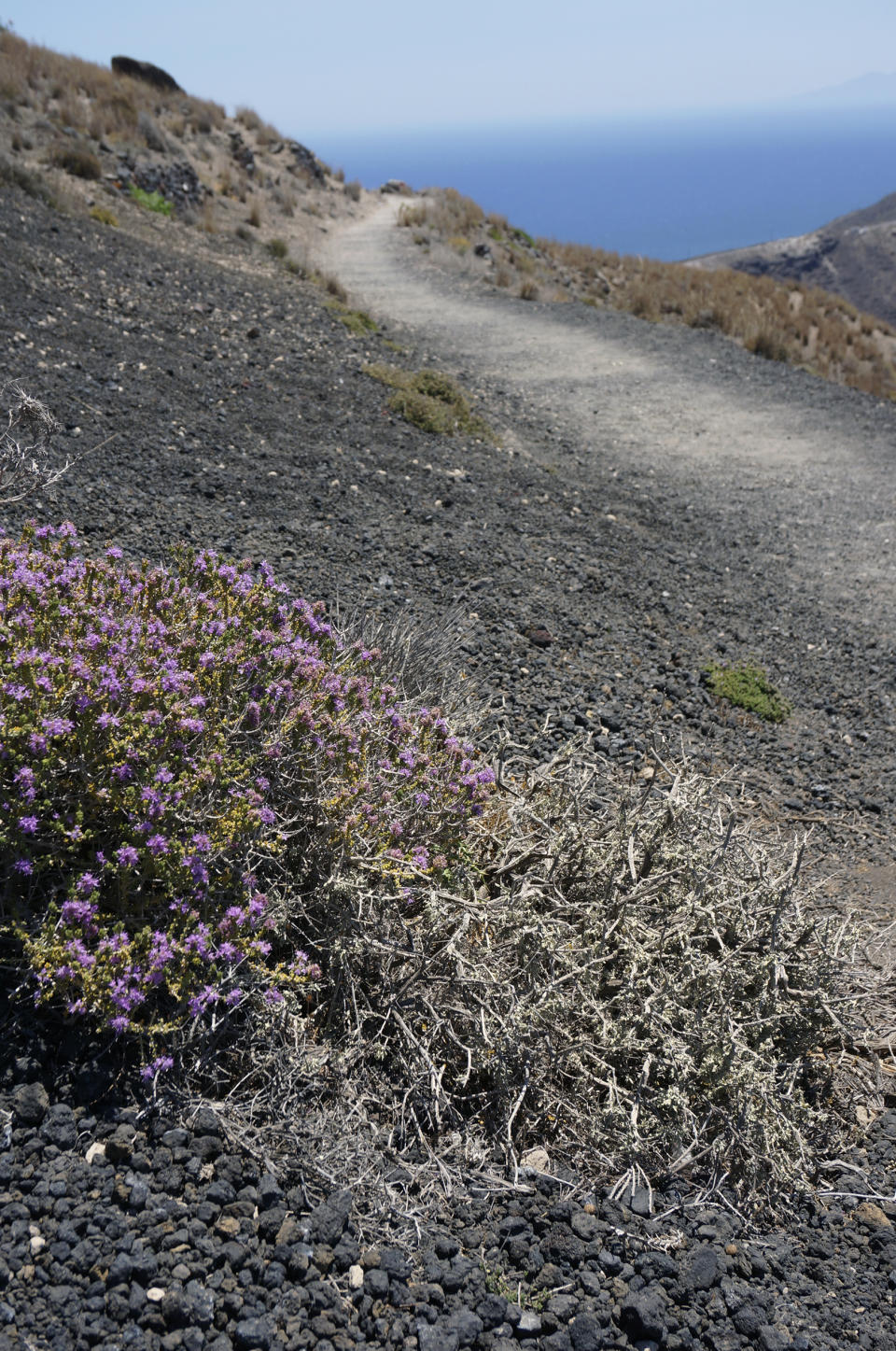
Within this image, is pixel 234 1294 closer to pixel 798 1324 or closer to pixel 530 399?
pixel 798 1324

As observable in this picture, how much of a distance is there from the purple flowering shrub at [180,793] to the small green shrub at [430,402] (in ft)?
20.2

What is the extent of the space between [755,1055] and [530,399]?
10776 mm

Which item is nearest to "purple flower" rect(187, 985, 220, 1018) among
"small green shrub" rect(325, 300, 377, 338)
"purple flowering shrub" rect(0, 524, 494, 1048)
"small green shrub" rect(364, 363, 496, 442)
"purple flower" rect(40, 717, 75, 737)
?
"purple flowering shrub" rect(0, 524, 494, 1048)

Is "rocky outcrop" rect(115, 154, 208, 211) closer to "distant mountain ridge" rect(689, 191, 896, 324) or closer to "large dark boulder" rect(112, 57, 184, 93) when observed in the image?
"large dark boulder" rect(112, 57, 184, 93)

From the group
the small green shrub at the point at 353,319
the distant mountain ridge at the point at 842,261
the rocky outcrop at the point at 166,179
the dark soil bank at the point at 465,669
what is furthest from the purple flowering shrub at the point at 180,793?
the distant mountain ridge at the point at 842,261

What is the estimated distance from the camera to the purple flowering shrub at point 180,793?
231 cm

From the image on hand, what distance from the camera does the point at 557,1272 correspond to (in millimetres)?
2195

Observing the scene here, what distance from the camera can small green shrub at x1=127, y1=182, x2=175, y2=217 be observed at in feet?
51.4

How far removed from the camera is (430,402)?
9250mm

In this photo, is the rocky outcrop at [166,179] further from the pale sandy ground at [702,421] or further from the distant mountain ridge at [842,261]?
the distant mountain ridge at [842,261]

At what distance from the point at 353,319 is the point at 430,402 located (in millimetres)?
3875

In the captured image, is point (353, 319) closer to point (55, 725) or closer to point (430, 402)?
point (430, 402)

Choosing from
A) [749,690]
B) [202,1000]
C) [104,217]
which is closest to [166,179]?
[104,217]

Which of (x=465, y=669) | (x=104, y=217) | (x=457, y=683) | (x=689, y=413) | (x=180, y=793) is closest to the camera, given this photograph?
(x=180, y=793)
